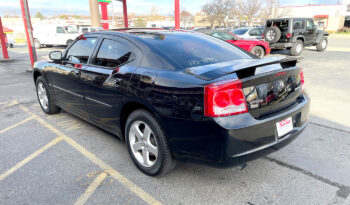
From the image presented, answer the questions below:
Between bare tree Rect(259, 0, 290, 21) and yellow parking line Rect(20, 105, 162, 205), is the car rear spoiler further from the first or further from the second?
bare tree Rect(259, 0, 290, 21)

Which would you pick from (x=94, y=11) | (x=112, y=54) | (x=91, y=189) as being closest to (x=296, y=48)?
(x=112, y=54)

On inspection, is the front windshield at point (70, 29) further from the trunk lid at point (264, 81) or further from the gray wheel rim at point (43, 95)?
the trunk lid at point (264, 81)

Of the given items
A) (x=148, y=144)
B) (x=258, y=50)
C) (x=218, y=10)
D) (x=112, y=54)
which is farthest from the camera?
(x=218, y=10)

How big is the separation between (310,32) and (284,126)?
13.1 meters

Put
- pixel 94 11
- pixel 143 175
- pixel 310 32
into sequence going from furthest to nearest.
→ pixel 94 11
pixel 310 32
pixel 143 175

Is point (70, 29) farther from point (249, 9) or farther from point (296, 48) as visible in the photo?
point (249, 9)

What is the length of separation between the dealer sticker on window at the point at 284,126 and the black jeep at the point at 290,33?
11.2m

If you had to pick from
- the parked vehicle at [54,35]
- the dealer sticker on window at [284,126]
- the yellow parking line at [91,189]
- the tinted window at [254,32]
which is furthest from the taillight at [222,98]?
the parked vehicle at [54,35]

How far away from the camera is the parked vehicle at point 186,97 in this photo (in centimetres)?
217

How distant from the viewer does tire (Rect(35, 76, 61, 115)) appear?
4741 millimetres

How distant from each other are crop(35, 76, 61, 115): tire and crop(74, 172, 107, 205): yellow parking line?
2.49 meters

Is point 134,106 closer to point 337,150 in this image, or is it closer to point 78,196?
point 78,196

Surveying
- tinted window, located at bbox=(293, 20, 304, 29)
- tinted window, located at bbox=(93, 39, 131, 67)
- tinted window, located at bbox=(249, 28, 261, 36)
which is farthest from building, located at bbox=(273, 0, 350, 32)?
tinted window, located at bbox=(93, 39, 131, 67)

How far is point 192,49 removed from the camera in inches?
118
